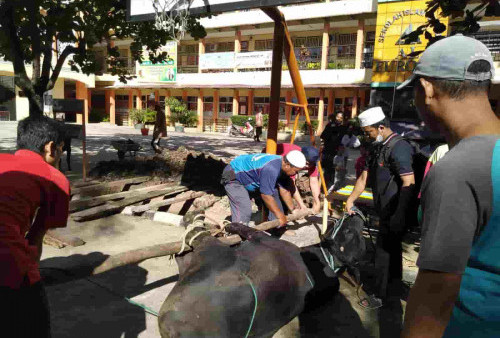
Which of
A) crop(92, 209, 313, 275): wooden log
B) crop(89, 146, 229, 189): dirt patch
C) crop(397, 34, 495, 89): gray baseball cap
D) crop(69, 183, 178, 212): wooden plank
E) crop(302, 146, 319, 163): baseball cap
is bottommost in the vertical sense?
crop(69, 183, 178, 212): wooden plank

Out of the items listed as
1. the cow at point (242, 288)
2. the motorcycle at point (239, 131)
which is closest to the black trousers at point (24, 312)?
the cow at point (242, 288)

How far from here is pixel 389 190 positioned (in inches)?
132

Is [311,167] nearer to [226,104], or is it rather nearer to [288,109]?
[288,109]

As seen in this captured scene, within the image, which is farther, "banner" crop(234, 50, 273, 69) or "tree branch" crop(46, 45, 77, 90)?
"banner" crop(234, 50, 273, 69)

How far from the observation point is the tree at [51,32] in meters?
6.75

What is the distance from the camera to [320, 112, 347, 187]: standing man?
24.2 ft

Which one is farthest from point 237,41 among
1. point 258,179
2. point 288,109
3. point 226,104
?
point 258,179

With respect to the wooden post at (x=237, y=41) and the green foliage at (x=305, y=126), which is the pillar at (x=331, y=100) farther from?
the wooden post at (x=237, y=41)

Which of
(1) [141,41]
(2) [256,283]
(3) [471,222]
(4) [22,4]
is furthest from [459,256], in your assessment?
(1) [141,41]

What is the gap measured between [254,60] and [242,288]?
23.2 m

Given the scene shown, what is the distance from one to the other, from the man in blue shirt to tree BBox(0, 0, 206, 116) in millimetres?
3700

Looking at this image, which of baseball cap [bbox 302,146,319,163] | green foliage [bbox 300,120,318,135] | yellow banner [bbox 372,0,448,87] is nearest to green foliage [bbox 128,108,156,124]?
green foliage [bbox 300,120,318,135]

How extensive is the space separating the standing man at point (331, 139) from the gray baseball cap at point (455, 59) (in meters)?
6.39

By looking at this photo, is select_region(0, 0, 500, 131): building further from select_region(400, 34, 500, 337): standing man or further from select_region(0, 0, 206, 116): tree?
select_region(400, 34, 500, 337): standing man
